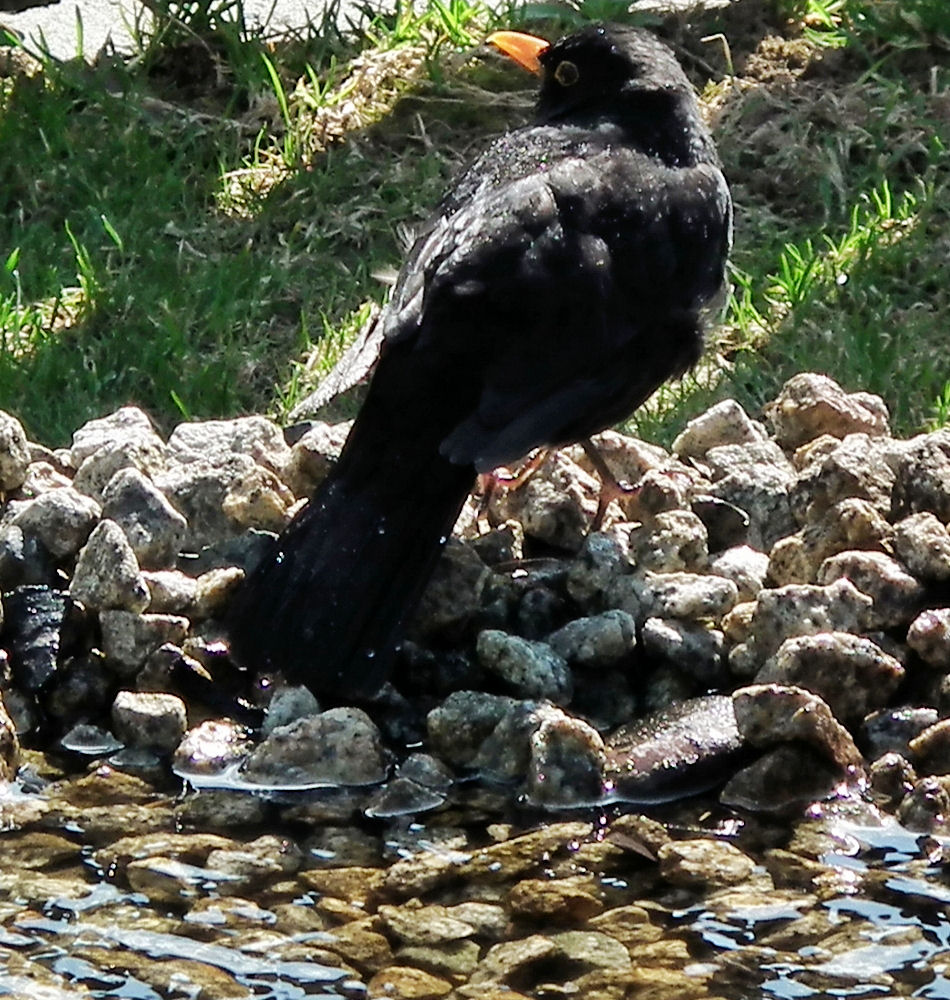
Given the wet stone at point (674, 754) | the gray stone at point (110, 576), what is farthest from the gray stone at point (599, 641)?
the gray stone at point (110, 576)

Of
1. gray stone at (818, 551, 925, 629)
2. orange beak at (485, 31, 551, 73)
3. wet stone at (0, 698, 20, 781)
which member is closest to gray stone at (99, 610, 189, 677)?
wet stone at (0, 698, 20, 781)

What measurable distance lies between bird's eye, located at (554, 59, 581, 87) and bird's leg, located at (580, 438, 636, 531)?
1220 millimetres

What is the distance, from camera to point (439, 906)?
4.36m

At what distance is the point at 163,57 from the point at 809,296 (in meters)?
2.93

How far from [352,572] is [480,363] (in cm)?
61

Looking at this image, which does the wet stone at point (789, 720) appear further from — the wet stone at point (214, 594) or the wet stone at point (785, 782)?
the wet stone at point (214, 594)

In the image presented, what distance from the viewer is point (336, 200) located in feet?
26.7

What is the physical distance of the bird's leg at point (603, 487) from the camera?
584cm

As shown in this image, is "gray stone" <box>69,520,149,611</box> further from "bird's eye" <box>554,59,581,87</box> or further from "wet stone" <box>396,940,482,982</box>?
"bird's eye" <box>554,59,581,87</box>

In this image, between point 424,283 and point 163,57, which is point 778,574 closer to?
point 424,283

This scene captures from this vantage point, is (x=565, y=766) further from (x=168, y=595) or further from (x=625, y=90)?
(x=625, y=90)

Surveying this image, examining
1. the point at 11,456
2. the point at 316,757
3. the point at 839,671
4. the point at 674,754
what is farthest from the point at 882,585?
the point at 11,456

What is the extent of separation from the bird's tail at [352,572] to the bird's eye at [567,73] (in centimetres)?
171

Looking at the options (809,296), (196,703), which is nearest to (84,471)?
(196,703)
